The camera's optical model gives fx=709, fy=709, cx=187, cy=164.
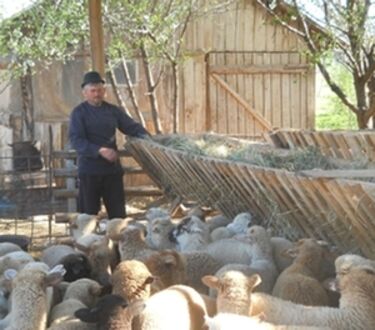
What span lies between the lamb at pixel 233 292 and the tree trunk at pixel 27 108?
40.3 feet

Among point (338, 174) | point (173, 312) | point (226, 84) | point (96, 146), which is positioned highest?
point (226, 84)

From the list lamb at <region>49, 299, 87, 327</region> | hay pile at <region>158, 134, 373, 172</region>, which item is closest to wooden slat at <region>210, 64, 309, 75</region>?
hay pile at <region>158, 134, 373, 172</region>

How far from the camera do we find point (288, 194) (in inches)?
235

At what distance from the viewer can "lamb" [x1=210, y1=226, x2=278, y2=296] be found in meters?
4.98

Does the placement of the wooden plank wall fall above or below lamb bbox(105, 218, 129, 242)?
above

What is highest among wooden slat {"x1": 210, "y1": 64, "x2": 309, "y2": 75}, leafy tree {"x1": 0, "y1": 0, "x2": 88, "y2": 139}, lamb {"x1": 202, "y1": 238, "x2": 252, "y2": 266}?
leafy tree {"x1": 0, "y1": 0, "x2": 88, "y2": 139}

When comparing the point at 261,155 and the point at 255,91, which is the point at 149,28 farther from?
the point at 261,155

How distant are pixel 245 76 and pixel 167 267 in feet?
40.0

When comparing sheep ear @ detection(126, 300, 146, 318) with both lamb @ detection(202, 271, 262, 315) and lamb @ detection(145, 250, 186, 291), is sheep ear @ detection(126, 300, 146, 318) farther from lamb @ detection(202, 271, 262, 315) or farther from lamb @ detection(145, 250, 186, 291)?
lamb @ detection(145, 250, 186, 291)

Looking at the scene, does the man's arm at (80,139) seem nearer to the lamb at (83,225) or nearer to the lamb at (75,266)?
the lamb at (83,225)

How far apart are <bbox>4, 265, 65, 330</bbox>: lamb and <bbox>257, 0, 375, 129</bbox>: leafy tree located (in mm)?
Result: 10230

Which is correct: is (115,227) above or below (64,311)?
above

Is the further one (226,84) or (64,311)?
(226,84)

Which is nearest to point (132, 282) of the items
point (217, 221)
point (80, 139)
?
point (217, 221)
